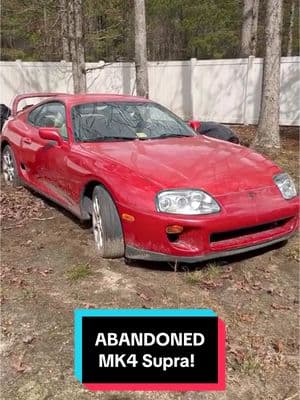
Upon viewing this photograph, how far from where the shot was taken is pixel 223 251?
337cm

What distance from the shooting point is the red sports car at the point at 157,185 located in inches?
130

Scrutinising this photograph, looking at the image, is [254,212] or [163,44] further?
[163,44]

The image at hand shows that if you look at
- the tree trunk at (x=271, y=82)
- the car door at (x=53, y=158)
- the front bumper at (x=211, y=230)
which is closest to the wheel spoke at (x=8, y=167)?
the car door at (x=53, y=158)

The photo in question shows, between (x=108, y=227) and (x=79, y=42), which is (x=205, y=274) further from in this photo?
(x=79, y=42)

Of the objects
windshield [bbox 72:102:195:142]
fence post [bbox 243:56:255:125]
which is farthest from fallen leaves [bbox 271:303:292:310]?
fence post [bbox 243:56:255:125]

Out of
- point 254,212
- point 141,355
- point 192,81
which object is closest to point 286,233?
point 254,212

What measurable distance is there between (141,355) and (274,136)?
754 cm

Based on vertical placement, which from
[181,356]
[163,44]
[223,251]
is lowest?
[223,251]

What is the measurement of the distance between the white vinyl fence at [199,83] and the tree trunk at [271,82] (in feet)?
14.6

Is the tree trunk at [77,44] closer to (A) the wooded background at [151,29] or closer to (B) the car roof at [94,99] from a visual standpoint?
(A) the wooded background at [151,29]

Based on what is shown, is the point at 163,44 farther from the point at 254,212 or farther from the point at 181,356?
the point at 181,356

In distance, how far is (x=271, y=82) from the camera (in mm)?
8305

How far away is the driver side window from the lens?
4.72m

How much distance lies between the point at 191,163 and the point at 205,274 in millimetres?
914
